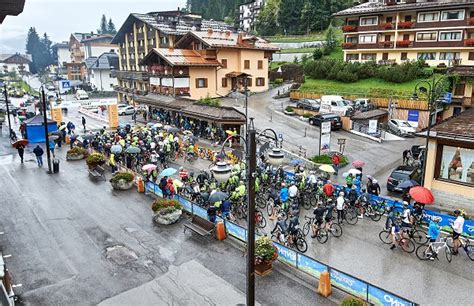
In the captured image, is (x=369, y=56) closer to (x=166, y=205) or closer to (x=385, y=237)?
(x=385, y=237)

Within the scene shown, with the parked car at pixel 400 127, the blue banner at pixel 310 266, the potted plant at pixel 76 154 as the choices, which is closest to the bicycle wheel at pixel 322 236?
the blue banner at pixel 310 266

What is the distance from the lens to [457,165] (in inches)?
808

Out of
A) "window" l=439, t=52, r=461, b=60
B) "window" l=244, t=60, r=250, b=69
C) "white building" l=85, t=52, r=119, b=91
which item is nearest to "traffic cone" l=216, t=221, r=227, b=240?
"window" l=244, t=60, r=250, b=69

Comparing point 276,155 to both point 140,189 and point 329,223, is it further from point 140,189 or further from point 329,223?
point 140,189

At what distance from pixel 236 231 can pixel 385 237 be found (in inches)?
258

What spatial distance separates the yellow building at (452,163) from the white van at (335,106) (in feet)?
62.5

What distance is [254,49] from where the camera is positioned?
55.5 m

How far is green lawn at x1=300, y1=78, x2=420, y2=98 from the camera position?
45438 mm

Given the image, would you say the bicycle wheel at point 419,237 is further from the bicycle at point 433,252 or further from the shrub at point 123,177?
the shrub at point 123,177

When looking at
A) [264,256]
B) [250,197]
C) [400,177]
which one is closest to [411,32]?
[400,177]

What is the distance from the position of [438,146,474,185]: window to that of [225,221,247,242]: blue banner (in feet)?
40.1

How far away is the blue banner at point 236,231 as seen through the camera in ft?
53.1

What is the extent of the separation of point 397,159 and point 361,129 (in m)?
8.20

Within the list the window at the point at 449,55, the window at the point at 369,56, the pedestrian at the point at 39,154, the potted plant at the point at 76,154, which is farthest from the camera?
the window at the point at 369,56
